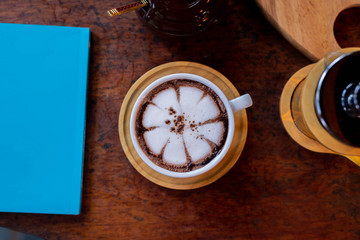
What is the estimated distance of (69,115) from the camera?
88 cm

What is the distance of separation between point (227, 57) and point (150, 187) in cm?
47

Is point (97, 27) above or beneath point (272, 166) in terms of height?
above

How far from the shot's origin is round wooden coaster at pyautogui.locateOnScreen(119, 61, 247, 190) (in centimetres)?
86

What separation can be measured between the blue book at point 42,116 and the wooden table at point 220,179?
39 mm

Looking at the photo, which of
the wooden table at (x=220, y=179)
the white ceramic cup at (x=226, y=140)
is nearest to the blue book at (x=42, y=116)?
the wooden table at (x=220, y=179)

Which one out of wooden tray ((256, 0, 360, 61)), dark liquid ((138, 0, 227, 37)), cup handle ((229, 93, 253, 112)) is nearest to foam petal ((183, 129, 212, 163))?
cup handle ((229, 93, 253, 112))

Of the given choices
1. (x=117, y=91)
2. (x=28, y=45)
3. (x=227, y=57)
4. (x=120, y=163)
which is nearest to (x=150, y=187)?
(x=120, y=163)

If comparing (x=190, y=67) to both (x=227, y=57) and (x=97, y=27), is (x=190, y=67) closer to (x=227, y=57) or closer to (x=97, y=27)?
(x=227, y=57)

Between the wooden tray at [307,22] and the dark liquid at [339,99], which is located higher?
the wooden tray at [307,22]

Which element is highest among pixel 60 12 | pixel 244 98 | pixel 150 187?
pixel 60 12

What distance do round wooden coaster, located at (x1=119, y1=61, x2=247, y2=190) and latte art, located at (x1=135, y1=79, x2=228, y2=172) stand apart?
7 cm

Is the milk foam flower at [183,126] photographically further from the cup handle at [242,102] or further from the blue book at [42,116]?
the blue book at [42,116]

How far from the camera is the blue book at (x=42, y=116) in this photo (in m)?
0.87

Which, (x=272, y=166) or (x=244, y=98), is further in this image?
(x=272, y=166)
